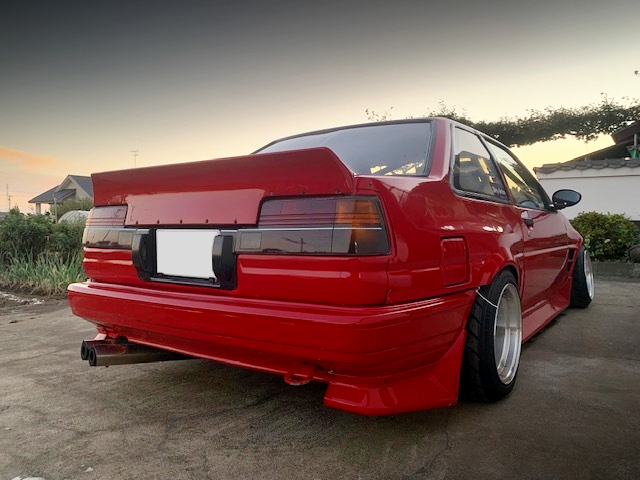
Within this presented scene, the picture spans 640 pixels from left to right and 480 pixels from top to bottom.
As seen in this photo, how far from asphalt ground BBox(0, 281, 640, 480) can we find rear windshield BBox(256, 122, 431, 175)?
3.69 feet

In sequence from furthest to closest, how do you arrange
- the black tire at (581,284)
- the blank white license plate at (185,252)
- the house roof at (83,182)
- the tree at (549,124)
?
1. the house roof at (83,182)
2. the tree at (549,124)
3. the black tire at (581,284)
4. the blank white license plate at (185,252)

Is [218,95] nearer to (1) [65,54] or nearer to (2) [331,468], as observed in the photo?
(1) [65,54]

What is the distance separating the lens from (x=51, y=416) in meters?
2.20

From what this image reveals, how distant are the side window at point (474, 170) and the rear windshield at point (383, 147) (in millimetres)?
176

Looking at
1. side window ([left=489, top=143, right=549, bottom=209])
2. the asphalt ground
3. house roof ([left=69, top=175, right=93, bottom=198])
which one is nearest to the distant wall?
side window ([left=489, top=143, right=549, bottom=209])

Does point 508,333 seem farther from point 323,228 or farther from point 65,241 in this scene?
point 65,241

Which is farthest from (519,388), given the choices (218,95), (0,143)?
(0,143)

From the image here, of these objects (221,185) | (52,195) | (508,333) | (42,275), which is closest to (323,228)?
(221,185)

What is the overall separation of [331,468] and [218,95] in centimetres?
702

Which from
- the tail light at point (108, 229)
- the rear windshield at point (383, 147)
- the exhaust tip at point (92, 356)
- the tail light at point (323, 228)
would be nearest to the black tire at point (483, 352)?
the rear windshield at point (383, 147)

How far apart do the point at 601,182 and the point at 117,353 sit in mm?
11297

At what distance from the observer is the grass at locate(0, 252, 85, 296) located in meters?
6.13

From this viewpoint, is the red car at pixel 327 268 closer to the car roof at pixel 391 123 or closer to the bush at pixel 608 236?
the car roof at pixel 391 123

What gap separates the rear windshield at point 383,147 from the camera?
216cm
